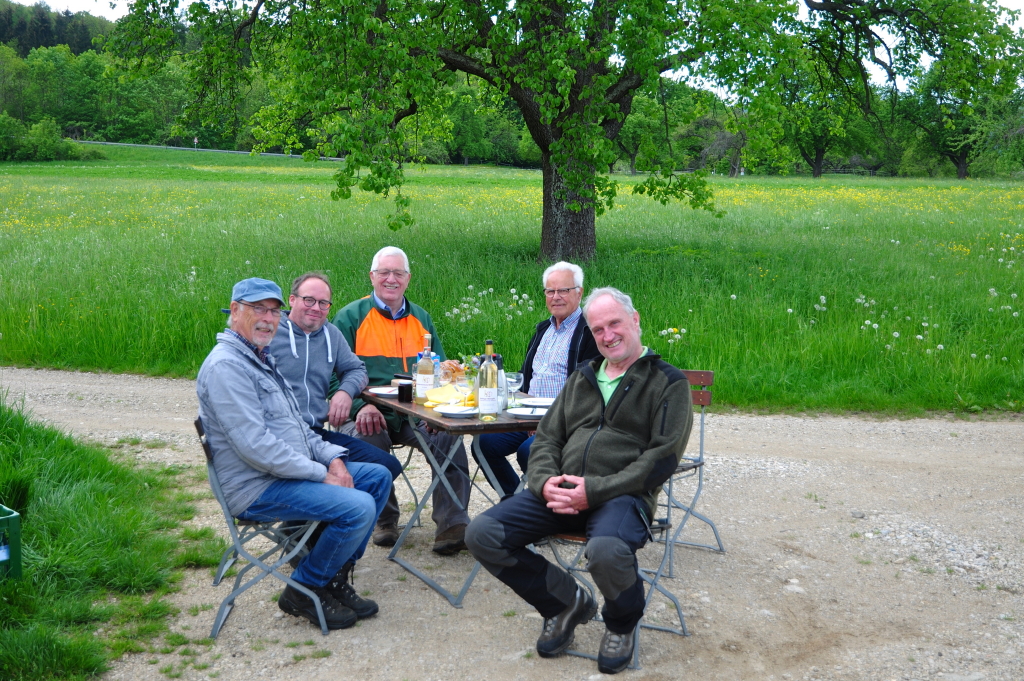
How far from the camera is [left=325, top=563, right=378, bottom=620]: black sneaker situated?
173 inches

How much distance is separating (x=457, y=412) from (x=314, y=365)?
1.12 m

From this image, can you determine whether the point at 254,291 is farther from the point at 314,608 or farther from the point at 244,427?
the point at 314,608

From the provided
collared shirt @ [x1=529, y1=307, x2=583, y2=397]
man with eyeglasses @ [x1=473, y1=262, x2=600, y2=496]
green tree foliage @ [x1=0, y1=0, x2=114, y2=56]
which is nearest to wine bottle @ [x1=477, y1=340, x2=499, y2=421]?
man with eyeglasses @ [x1=473, y1=262, x2=600, y2=496]

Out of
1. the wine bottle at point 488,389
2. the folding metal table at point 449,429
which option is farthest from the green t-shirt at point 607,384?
the wine bottle at point 488,389

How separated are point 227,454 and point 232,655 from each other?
2.99 feet

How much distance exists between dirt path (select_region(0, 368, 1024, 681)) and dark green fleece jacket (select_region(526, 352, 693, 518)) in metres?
0.77

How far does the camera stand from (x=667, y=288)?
1212 centimetres

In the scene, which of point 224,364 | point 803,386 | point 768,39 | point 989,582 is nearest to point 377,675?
point 224,364

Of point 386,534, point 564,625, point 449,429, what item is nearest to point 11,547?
point 386,534

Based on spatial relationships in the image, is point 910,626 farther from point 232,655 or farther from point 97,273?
point 97,273

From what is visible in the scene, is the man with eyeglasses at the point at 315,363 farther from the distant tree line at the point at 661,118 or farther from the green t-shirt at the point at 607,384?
the distant tree line at the point at 661,118

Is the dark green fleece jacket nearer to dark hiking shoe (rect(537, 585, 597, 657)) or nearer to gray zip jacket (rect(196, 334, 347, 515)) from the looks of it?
dark hiking shoe (rect(537, 585, 597, 657))

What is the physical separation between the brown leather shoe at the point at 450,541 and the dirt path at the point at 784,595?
0.28 ft

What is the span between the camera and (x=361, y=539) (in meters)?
4.35
